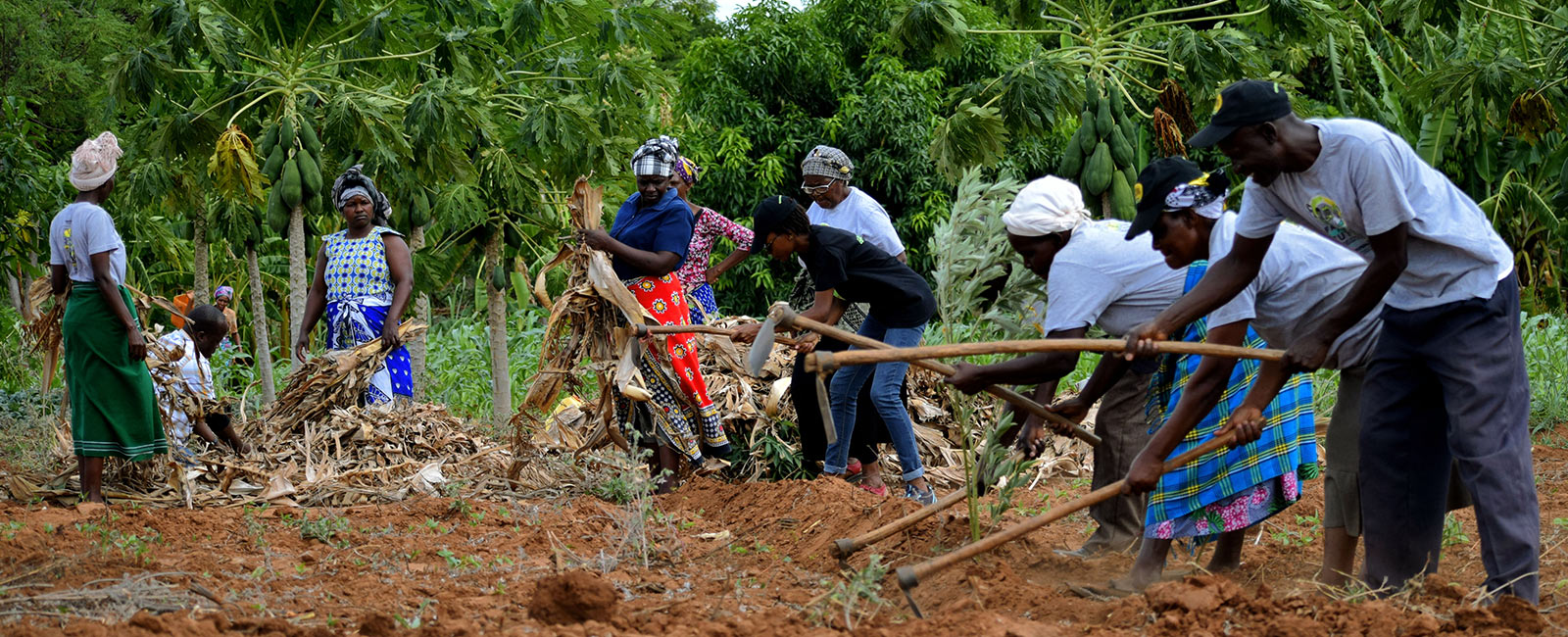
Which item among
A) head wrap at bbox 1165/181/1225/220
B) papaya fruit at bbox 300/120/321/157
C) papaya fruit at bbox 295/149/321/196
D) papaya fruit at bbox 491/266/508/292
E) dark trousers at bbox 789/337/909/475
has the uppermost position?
papaya fruit at bbox 300/120/321/157

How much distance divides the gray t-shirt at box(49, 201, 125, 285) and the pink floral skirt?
437 cm

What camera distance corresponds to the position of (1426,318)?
3.33m

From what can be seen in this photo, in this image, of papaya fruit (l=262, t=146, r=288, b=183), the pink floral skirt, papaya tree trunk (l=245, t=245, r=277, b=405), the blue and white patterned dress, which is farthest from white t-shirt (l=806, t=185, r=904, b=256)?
papaya tree trunk (l=245, t=245, r=277, b=405)

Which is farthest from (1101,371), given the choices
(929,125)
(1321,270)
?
(929,125)

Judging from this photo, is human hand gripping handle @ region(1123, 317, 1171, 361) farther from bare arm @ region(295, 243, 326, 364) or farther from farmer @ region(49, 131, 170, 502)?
bare arm @ region(295, 243, 326, 364)

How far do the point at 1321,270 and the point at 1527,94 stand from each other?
430cm

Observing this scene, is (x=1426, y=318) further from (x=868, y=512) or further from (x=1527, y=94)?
(x=1527, y=94)

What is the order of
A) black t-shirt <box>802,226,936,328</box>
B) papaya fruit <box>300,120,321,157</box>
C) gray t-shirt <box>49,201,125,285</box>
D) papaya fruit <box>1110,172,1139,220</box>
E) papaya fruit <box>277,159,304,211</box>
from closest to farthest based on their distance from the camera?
black t-shirt <box>802,226,936,328</box>
gray t-shirt <box>49,201,125,285</box>
papaya fruit <box>277,159,304,211</box>
papaya fruit <box>300,120,321,157</box>
papaya fruit <box>1110,172,1139,220</box>

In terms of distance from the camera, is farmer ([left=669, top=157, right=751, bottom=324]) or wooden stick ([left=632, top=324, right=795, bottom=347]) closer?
wooden stick ([left=632, top=324, right=795, bottom=347])

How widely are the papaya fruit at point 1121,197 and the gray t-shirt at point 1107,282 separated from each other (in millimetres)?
3219

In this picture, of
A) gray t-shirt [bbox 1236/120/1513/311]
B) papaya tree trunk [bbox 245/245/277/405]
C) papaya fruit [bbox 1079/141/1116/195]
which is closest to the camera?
gray t-shirt [bbox 1236/120/1513/311]

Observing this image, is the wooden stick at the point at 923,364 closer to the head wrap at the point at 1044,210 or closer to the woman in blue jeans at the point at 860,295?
the head wrap at the point at 1044,210

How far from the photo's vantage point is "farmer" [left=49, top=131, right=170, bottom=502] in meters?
5.47

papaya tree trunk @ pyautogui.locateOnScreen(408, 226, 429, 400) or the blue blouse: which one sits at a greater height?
the blue blouse
